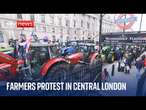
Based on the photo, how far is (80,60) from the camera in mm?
3596

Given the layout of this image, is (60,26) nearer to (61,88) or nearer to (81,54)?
(81,54)

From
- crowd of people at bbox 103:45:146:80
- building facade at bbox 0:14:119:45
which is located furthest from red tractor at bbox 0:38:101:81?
crowd of people at bbox 103:45:146:80

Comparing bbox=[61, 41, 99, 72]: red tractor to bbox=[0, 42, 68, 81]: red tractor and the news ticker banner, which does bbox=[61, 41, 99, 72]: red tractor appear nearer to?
bbox=[0, 42, 68, 81]: red tractor

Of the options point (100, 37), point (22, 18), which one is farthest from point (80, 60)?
point (22, 18)

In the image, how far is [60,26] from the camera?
11.8 feet

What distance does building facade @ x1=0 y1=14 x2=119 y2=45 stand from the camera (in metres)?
3.46

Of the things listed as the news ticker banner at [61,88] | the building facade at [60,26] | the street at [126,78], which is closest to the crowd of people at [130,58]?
the street at [126,78]

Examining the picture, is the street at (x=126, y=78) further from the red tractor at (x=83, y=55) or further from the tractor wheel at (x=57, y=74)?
the tractor wheel at (x=57, y=74)

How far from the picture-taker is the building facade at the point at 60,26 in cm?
346

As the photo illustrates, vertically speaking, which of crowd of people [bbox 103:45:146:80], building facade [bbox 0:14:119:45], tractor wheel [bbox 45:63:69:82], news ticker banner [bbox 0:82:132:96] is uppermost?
building facade [bbox 0:14:119:45]

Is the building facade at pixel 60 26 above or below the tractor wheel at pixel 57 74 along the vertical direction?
above

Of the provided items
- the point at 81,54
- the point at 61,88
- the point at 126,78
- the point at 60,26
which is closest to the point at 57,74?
the point at 61,88
